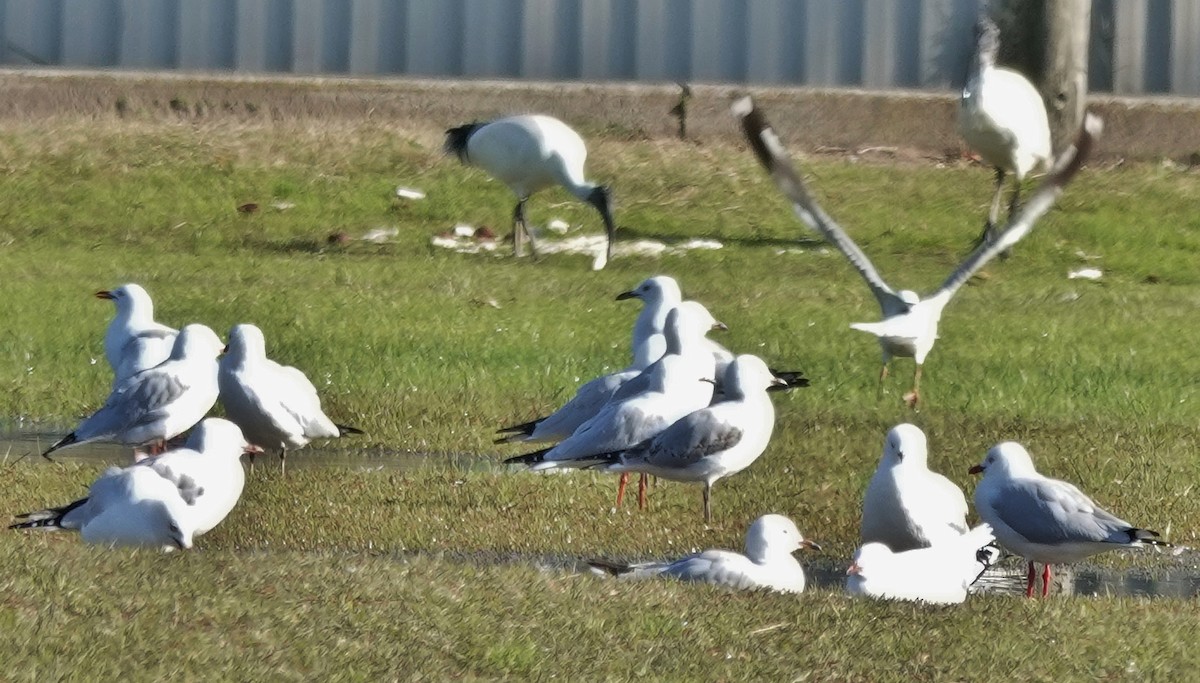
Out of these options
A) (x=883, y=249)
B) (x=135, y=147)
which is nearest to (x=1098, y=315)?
(x=883, y=249)

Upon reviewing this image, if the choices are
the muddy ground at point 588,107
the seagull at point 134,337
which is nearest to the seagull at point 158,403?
the seagull at point 134,337

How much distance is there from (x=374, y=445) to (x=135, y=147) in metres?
9.53

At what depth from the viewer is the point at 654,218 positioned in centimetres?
1881

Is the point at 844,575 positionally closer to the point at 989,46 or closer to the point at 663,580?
the point at 663,580

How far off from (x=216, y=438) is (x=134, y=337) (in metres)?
2.69

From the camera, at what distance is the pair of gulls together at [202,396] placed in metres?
9.53

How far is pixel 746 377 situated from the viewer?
927 centimetres

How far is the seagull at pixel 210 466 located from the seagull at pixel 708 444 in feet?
4.94

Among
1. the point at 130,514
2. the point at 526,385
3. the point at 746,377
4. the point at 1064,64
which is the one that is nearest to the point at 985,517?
the point at 746,377

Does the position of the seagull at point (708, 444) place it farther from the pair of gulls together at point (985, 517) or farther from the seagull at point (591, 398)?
the seagull at point (591, 398)

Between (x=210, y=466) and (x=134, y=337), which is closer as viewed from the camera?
(x=210, y=466)

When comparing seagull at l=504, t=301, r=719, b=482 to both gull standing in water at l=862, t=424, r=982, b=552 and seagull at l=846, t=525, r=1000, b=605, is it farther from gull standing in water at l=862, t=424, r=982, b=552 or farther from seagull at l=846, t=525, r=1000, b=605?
seagull at l=846, t=525, r=1000, b=605

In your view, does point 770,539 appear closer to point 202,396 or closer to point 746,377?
point 746,377

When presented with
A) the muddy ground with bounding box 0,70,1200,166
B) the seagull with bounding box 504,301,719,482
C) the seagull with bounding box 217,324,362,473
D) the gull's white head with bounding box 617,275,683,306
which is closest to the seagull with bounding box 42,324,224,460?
the seagull with bounding box 217,324,362,473
